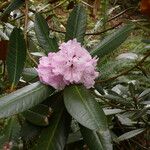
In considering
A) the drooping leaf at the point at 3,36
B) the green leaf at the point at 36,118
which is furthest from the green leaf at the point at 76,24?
the drooping leaf at the point at 3,36

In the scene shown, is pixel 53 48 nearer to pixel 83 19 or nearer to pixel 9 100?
pixel 83 19

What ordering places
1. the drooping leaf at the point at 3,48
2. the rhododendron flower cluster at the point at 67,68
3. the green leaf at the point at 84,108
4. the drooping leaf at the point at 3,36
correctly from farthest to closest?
1. the drooping leaf at the point at 3,36
2. the drooping leaf at the point at 3,48
3. the rhododendron flower cluster at the point at 67,68
4. the green leaf at the point at 84,108

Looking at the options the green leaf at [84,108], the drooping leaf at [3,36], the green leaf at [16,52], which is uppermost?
the green leaf at [16,52]

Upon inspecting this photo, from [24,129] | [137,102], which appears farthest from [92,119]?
[137,102]

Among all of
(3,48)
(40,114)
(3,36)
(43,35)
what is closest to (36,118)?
(40,114)

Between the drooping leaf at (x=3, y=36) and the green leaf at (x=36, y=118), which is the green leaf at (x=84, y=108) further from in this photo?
the drooping leaf at (x=3, y=36)

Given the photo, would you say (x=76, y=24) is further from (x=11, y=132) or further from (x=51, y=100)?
(x=11, y=132)

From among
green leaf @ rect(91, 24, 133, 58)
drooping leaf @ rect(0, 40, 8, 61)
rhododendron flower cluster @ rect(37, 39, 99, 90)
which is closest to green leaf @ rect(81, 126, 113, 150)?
rhododendron flower cluster @ rect(37, 39, 99, 90)
